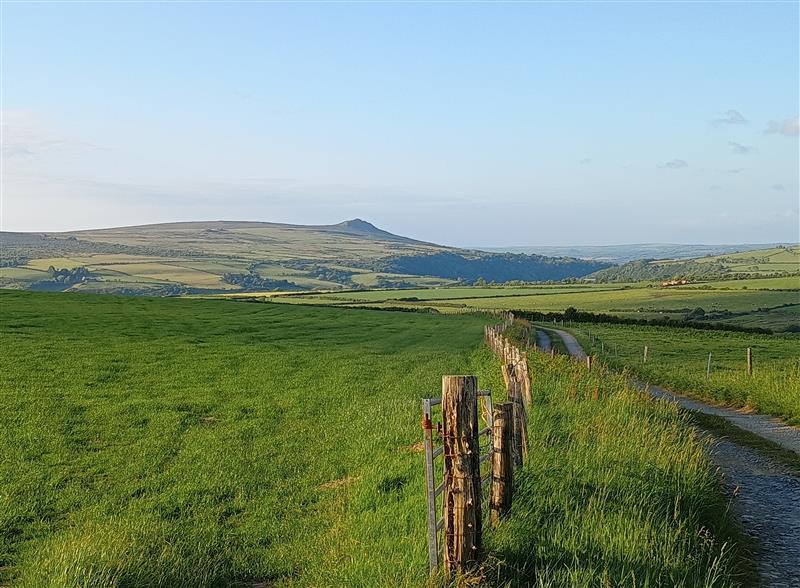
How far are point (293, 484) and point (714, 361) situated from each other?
39.2 m

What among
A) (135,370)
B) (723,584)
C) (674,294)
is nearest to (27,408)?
(135,370)

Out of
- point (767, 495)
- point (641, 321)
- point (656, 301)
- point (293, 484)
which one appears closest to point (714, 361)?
point (767, 495)

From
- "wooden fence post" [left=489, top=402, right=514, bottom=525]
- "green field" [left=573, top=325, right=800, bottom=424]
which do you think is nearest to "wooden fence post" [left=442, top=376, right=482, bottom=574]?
"wooden fence post" [left=489, top=402, right=514, bottom=525]

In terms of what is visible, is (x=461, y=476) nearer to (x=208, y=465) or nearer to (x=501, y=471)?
(x=501, y=471)

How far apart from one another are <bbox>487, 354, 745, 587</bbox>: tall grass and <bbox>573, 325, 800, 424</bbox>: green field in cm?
989

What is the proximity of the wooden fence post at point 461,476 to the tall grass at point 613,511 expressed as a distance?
0.42 metres

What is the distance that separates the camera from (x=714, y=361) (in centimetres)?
4631

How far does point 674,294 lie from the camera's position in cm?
11769

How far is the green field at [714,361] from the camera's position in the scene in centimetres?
2373

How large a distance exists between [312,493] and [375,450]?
2368 millimetres

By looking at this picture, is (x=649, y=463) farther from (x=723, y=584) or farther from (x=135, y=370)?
(x=135, y=370)

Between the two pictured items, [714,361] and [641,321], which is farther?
[641,321]

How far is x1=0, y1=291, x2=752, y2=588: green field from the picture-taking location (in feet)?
27.9

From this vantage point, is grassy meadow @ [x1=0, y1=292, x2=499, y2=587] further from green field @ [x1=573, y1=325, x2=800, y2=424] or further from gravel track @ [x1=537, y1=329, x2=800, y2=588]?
green field @ [x1=573, y1=325, x2=800, y2=424]
